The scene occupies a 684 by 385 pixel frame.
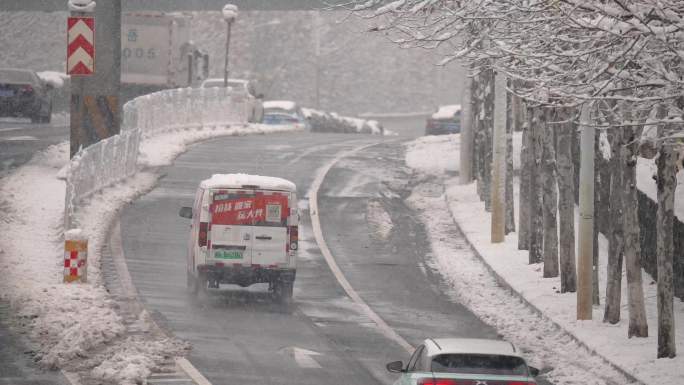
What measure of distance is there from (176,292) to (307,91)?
8749cm

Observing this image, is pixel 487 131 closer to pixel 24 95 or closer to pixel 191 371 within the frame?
pixel 191 371

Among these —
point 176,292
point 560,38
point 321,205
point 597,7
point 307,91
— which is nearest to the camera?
point 597,7

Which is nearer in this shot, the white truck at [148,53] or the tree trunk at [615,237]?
the tree trunk at [615,237]

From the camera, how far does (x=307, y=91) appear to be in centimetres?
10862

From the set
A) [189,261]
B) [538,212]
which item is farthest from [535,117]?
[189,261]

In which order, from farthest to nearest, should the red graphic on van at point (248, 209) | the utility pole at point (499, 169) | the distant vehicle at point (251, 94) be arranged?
the distant vehicle at point (251, 94), the utility pole at point (499, 169), the red graphic on van at point (248, 209)

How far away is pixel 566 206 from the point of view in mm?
21766

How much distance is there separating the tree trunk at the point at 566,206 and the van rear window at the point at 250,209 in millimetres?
4630

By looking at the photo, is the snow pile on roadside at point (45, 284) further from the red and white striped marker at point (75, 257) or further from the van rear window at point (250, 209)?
the van rear window at point (250, 209)

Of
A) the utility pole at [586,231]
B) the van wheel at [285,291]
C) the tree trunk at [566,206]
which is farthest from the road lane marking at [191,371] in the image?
the tree trunk at [566,206]

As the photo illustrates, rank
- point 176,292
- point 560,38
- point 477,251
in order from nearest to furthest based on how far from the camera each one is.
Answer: point 560,38
point 176,292
point 477,251

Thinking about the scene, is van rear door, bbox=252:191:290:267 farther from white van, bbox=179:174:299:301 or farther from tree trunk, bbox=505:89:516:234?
tree trunk, bbox=505:89:516:234

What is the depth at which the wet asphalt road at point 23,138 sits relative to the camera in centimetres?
3472

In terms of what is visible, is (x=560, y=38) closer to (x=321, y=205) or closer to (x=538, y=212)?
(x=538, y=212)
